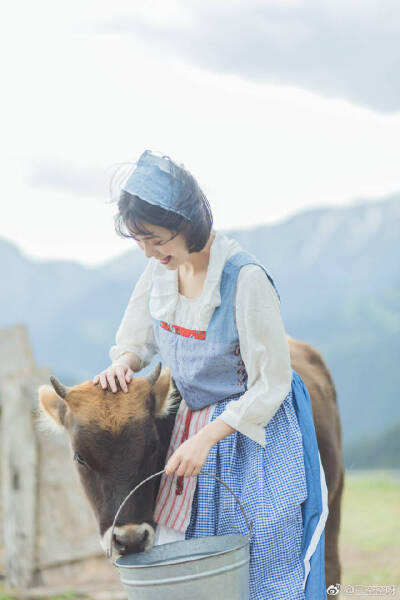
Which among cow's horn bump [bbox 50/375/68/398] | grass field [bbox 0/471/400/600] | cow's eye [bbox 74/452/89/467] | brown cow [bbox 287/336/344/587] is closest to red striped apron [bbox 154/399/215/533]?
cow's eye [bbox 74/452/89/467]

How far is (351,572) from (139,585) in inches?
180

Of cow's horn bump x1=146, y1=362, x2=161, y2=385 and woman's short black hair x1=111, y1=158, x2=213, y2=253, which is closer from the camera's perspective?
woman's short black hair x1=111, y1=158, x2=213, y2=253

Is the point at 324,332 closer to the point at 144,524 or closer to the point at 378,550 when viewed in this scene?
the point at 378,550

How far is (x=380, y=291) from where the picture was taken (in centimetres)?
1398

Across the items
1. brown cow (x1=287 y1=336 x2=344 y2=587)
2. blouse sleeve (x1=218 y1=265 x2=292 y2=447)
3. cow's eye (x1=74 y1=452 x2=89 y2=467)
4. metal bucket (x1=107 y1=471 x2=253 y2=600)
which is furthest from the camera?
brown cow (x1=287 y1=336 x2=344 y2=587)

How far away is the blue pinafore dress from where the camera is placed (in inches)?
89.2

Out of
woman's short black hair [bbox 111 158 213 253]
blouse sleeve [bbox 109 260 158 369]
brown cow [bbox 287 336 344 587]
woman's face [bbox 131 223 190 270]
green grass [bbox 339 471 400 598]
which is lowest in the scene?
green grass [bbox 339 471 400 598]

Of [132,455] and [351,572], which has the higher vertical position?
[132,455]

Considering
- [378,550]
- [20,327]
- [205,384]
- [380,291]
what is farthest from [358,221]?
[205,384]

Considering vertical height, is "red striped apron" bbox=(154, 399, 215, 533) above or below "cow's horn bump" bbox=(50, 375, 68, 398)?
below

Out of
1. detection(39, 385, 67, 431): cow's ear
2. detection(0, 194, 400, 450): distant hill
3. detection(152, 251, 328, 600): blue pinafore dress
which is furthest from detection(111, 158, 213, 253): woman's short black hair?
detection(0, 194, 400, 450): distant hill

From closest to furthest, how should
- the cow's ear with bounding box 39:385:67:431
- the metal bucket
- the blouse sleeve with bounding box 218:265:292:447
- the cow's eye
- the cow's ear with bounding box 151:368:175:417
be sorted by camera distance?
the metal bucket < the blouse sleeve with bounding box 218:265:292:447 < the cow's eye < the cow's ear with bounding box 151:368:175:417 < the cow's ear with bounding box 39:385:67:431

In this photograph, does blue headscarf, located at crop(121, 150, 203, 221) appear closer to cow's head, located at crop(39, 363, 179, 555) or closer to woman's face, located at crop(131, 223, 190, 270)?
woman's face, located at crop(131, 223, 190, 270)

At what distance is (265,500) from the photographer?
7.44ft
